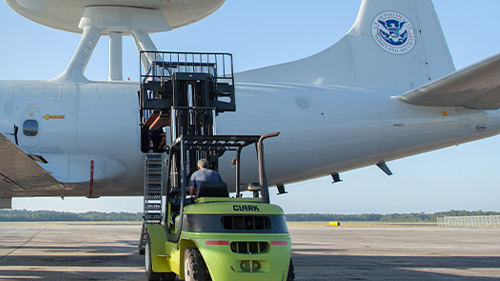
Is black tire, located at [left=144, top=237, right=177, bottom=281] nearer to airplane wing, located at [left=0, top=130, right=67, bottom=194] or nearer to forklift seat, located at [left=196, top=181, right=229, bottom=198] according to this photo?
forklift seat, located at [left=196, top=181, right=229, bottom=198]

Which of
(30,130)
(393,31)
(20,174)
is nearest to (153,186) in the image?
(20,174)

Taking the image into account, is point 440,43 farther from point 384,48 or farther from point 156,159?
point 156,159

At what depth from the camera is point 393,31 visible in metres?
17.4

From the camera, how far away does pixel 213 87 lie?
1030 centimetres

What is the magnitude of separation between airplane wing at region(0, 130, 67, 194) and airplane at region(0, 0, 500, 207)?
5 cm

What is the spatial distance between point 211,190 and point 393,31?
1228cm

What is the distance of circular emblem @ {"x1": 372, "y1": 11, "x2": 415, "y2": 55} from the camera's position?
17.2 metres

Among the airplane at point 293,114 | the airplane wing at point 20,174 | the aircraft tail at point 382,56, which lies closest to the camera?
the airplane wing at point 20,174

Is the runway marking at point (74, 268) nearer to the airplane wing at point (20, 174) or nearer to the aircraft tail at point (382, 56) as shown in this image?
the airplane wing at point (20, 174)

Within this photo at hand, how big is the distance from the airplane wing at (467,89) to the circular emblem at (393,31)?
2.96 m

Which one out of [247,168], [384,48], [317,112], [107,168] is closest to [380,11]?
[384,48]

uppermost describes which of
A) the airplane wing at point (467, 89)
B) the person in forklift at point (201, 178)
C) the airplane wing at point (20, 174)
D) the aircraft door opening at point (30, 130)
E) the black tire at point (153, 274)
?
the airplane wing at point (467, 89)

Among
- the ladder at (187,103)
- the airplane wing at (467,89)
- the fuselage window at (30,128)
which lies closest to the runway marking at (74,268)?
the ladder at (187,103)

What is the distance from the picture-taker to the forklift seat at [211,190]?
7.10 meters
